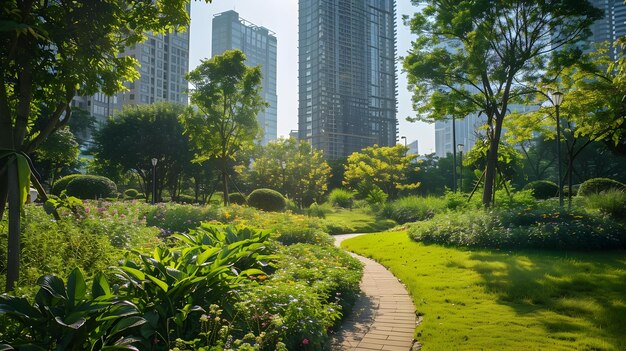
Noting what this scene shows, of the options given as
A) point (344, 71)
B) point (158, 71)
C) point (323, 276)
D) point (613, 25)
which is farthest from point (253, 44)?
point (323, 276)

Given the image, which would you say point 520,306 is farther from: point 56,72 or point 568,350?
point 56,72

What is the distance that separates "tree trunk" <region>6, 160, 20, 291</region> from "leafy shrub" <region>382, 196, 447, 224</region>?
1789 cm

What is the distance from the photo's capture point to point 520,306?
5.82 metres

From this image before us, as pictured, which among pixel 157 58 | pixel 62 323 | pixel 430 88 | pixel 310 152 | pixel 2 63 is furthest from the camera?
pixel 157 58

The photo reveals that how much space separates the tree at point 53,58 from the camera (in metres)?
3.37

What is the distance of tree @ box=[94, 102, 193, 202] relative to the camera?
33438mm

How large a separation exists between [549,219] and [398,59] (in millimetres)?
8079

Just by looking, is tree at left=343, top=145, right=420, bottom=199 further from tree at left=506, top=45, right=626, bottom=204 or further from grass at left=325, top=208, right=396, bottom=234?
tree at left=506, top=45, right=626, bottom=204

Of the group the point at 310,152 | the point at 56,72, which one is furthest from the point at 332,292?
the point at 310,152

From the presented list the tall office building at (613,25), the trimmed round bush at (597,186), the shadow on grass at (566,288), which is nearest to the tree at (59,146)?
the shadow on grass at (566,288)

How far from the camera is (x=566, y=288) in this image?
643 centimetres

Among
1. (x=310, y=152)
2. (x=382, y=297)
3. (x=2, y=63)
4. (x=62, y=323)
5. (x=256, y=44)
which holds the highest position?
(x=256, y=44)

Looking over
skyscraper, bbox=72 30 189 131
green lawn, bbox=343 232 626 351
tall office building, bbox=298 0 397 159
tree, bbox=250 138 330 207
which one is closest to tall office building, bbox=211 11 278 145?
skyscraper, bbox=72 30 189 131

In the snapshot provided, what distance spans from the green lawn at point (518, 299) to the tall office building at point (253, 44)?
147m
